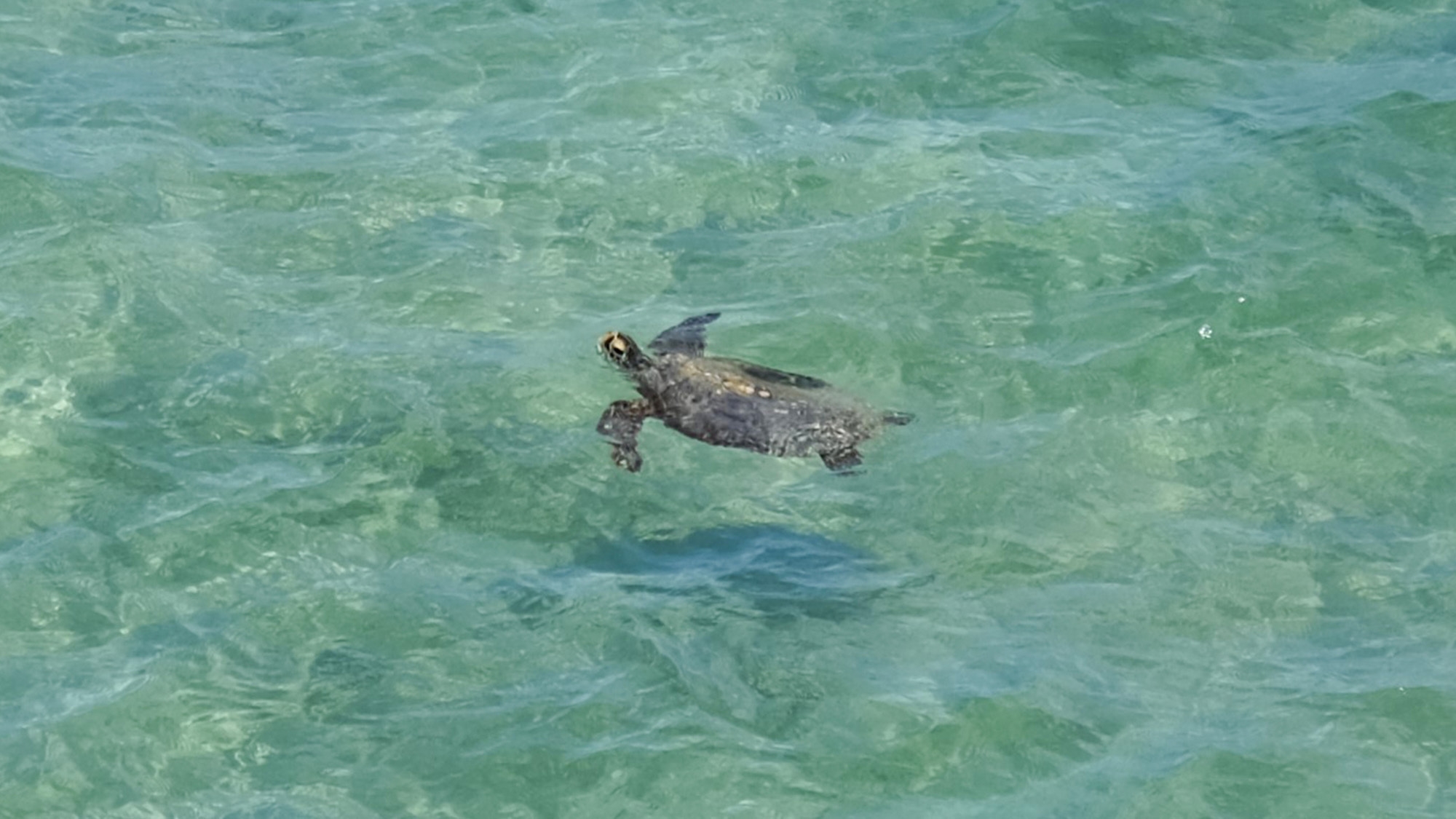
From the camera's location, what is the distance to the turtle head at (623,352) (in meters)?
10.6

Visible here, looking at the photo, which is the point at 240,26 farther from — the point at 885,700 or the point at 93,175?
the point at 885,700

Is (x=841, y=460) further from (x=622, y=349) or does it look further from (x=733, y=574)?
(x=622, y=349)

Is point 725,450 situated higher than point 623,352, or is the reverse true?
point 623,352

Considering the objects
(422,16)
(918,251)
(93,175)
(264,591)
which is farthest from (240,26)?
(264,591)

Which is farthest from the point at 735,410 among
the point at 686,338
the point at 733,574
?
the point at 733,574

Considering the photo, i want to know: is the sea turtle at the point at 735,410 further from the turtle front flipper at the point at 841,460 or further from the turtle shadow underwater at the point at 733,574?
the turtle shadow underwater at the point at 733,574

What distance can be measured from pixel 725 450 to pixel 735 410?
25 centimetres

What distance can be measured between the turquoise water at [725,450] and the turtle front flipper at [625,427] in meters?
0.18

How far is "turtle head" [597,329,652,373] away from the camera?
416 inches

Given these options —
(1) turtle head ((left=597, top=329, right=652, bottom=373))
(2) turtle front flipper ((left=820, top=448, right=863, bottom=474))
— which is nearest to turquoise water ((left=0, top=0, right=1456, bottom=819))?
(2) turtle front flipper ((left=820, top=448, right=863, bottom=474))

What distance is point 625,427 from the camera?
10352mm

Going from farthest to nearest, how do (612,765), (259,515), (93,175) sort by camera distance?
1. (93,175)
2. (259,515)
3. (612,765)

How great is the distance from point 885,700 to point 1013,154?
5.79 meters

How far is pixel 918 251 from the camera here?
1208 centimetres
